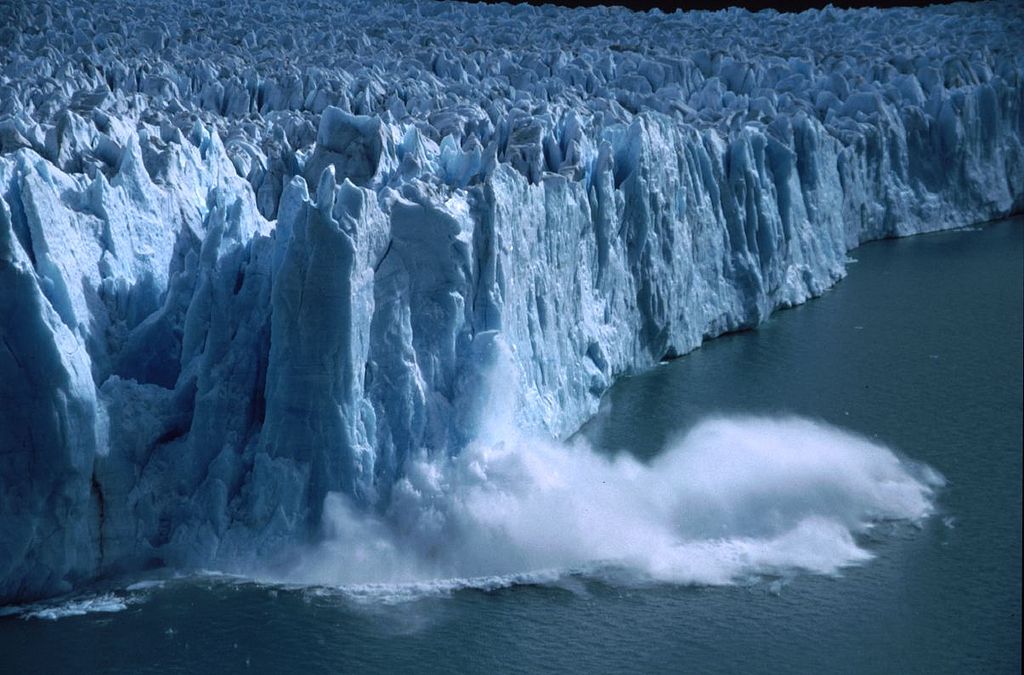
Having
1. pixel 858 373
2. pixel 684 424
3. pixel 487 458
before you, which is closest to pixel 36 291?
pixel 487 458

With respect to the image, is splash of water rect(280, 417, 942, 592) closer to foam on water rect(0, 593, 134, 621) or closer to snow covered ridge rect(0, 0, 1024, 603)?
snow covered ridge rect(0, 0, 1024, 603)

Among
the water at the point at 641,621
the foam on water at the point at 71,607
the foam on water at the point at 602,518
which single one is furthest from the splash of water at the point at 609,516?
the foam on water at the point at 71,607

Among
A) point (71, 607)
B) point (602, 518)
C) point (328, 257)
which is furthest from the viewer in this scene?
point (602, 518)

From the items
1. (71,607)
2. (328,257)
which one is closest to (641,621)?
(328,257)

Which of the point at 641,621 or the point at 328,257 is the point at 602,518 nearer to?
the point at 641,621

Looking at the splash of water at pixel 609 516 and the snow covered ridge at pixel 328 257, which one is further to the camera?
the splash of water at pixel 609 516

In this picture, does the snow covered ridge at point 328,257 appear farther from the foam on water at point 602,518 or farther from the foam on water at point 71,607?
the foam on water at point 602,518

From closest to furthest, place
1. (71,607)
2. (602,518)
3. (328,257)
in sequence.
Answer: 1. (71,607)
2. (328,257)
3. (602,518)

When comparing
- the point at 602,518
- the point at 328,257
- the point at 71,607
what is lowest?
the point at 71,607
